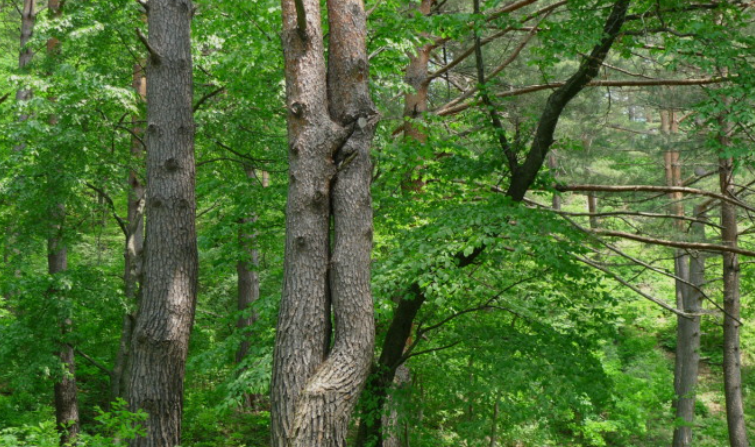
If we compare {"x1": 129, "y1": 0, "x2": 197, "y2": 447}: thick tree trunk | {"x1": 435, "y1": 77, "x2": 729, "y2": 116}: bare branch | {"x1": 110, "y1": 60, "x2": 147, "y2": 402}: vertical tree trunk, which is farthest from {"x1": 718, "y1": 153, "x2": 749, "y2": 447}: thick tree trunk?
{"x1": 110, "y1": 60, "x2": 147, "y2": 402}: vertical tree trunk

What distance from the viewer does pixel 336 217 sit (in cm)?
398

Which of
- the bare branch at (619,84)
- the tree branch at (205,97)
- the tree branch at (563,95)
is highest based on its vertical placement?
the bare branch at (619,84)

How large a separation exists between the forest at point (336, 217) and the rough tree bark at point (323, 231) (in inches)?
0.6

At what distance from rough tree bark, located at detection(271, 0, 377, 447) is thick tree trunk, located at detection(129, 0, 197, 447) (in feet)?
4.89

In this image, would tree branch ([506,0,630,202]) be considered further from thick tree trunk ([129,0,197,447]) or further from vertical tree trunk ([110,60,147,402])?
vertical tree trunk ([110,60,147,402])

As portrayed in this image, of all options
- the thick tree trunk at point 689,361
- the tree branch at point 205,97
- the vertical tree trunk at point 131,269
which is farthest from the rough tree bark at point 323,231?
the thick tree trunk at point 689,361

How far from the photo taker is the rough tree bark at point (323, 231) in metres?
3.50

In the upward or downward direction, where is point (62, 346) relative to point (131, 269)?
downward

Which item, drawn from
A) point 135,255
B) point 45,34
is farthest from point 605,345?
point 45,34

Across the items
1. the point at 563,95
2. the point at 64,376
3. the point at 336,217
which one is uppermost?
the point at 563,95

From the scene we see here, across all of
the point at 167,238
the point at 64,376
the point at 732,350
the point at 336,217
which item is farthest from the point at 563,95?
the point at 64,376

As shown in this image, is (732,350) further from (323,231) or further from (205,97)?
(205,97)

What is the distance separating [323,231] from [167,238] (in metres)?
1.76

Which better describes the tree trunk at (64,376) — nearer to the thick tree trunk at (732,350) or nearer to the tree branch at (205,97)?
the tree branch at (205,97)
